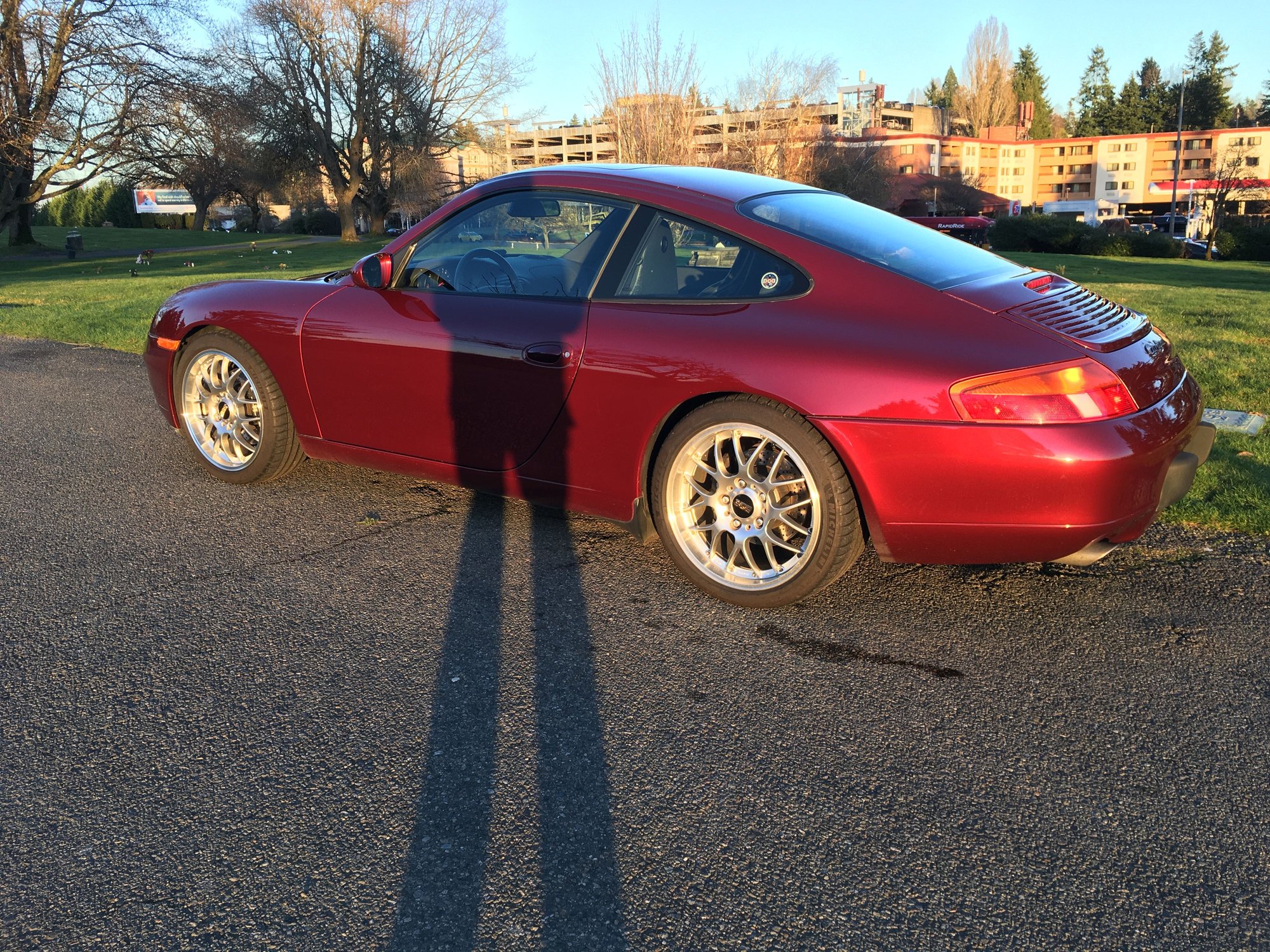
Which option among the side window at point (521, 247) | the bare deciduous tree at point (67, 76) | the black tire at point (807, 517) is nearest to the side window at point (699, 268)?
the side window at point (521, 247)

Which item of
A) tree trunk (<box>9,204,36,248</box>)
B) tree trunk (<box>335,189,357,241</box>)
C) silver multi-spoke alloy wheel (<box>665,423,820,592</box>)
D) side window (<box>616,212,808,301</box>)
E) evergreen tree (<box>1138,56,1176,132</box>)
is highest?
evergreen tree (<box>1138,56,1176,132</box>)

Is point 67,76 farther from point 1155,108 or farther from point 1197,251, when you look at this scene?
point 1155,108

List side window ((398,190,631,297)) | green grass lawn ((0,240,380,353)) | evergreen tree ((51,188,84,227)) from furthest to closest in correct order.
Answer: evergreen tree ((51,188,84,227)) → green grass lawn ((0,240,380,353)) → side window ((398,190,631,297))

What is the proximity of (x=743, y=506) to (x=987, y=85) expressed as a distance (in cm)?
12932

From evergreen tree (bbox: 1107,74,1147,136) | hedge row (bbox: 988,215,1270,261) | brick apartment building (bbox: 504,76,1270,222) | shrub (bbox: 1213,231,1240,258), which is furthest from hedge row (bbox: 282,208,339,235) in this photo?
evergreen tree (bbox: 1107,74,1147,136)

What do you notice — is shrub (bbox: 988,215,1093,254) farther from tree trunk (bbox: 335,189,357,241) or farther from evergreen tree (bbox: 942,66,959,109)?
evergreen tree (bbox: 942,66,959,109)

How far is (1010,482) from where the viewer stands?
3.05 meters

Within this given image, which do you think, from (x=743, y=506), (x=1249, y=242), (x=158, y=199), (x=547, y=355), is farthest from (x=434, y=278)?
(x=158, y=199)

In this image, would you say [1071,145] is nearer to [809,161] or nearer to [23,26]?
[809,161]

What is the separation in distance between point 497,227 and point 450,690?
6.68 feet

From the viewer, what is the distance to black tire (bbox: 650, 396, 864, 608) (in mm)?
3305

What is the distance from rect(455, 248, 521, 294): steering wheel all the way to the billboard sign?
7243cm

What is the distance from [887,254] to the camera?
3.64 m

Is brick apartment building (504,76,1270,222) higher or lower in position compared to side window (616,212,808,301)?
higher
